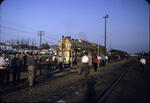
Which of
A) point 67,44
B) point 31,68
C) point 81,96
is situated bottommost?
point 81,96

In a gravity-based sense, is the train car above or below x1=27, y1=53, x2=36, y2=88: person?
above

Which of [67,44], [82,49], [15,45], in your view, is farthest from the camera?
[15,45]

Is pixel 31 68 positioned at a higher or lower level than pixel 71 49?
lower

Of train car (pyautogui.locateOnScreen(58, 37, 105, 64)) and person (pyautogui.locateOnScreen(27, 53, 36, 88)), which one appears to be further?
train car (pyautogui.locateOnScreen(58, 37, 105, 64))

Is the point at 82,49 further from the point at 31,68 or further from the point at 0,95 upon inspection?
the point at 0,95

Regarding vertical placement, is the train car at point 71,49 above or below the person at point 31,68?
above

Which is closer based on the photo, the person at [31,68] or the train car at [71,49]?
the person at [31,68]

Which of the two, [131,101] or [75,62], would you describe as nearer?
[131,101]

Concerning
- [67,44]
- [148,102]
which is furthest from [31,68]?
[67,44]

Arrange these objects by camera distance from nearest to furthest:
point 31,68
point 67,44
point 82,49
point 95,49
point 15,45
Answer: point 31,68
point 67,44
point 82,49
point 95,49
point 15,45

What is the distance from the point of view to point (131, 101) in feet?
17.6

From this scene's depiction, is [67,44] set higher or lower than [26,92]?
higher

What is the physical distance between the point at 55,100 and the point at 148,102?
3.60m

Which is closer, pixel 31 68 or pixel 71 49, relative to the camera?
pixel 31 68
